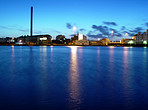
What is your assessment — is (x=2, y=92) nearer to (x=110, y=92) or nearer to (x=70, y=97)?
(x=70, y=97)

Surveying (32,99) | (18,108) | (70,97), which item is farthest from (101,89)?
(18,108)

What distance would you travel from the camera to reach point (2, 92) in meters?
7.49

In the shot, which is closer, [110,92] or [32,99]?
[32,99]

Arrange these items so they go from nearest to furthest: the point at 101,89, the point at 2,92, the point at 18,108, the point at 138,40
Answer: the point at 18,108 < the point at 2,92 < the point at 101,89 < the point at 138,40

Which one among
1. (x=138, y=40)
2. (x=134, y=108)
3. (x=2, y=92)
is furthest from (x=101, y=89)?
(x=138, y=40)

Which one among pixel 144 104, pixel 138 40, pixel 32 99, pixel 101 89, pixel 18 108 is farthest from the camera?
pixel 138 40

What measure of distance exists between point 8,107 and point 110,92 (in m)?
4.82

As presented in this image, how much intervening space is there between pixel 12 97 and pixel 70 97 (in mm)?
2636

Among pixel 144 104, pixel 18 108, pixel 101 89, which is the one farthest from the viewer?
pixel 101 89

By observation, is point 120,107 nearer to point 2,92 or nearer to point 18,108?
point 18,108

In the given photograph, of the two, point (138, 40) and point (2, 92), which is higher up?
point (138, 40)

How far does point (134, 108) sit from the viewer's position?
564 cm

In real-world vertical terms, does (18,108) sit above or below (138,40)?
below

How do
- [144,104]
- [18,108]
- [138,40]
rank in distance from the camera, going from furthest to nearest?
[138,40], [144,104], [18,108]
